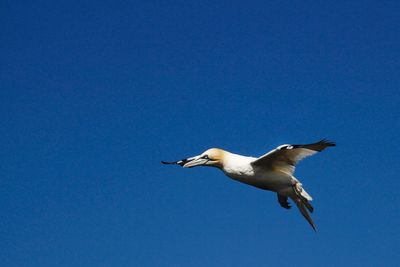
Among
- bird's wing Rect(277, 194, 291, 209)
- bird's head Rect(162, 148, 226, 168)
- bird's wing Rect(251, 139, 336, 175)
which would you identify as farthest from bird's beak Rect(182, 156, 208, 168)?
bird's wing Rect(277, 194, 291, 209)

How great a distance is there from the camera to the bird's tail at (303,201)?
62.0 ft

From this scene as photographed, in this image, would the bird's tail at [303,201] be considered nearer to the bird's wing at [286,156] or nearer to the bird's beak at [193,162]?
the bird's wing at [286,156]

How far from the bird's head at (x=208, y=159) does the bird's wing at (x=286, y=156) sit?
1.01 meters

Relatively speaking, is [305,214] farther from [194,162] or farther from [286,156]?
[194,162]

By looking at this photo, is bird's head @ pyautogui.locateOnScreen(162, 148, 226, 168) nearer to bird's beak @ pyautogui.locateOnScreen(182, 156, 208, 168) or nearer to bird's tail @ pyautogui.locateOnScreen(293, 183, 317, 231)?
bird's beak @ pyautogui.locateOnScreen(182, 156, 208, 168)

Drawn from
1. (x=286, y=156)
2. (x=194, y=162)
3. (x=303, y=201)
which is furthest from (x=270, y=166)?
(x=194, y=162)

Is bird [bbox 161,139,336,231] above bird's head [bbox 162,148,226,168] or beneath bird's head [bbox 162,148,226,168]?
beneath

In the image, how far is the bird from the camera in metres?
18.0

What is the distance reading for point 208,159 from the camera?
19.0 m

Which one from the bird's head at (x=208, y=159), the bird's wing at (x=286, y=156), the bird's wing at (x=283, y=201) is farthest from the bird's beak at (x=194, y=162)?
the bird's wing at (x=283, y=201)

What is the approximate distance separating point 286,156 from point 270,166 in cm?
48

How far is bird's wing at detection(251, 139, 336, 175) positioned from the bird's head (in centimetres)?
101

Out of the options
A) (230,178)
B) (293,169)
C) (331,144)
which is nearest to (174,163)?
(230,178)

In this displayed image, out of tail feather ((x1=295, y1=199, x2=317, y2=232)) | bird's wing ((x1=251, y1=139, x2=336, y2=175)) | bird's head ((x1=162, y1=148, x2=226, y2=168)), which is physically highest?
bird's head ((x1=162, y1=148, x2=226, y2=168))
